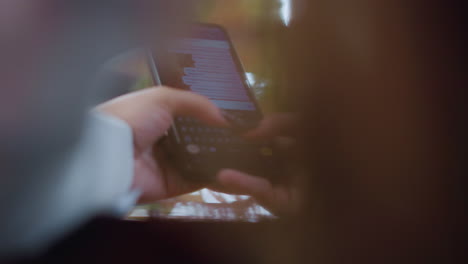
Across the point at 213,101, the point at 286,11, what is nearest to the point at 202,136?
the point at 213,101

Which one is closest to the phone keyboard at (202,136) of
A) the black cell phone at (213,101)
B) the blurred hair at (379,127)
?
the black cell phone at (213,101)

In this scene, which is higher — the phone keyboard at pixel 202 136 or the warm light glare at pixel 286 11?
the warm light glare at pixel 286 11

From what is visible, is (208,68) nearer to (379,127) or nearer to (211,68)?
(211,68)

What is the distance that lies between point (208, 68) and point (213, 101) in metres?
0.05

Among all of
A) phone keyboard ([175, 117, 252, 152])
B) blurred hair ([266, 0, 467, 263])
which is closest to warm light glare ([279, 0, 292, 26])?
blurred hair ([266, 0, 467, 263])

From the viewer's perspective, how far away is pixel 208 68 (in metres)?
0.52

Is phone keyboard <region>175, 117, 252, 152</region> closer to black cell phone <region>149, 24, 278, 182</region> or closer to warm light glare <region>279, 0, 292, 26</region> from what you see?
black cell phone <region>149, 24, 278, 182</region>

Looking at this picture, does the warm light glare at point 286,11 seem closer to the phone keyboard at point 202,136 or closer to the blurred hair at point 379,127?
the blurred hair at point 379,127

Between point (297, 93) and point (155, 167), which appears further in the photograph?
point (297, 93)

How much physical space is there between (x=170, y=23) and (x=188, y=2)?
0.04 meters

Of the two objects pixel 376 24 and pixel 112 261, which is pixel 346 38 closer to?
pixel 376 24

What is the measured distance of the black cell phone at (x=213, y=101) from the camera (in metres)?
0.47

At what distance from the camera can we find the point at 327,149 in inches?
22.3

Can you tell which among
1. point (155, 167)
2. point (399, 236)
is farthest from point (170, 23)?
point (399, 236)
